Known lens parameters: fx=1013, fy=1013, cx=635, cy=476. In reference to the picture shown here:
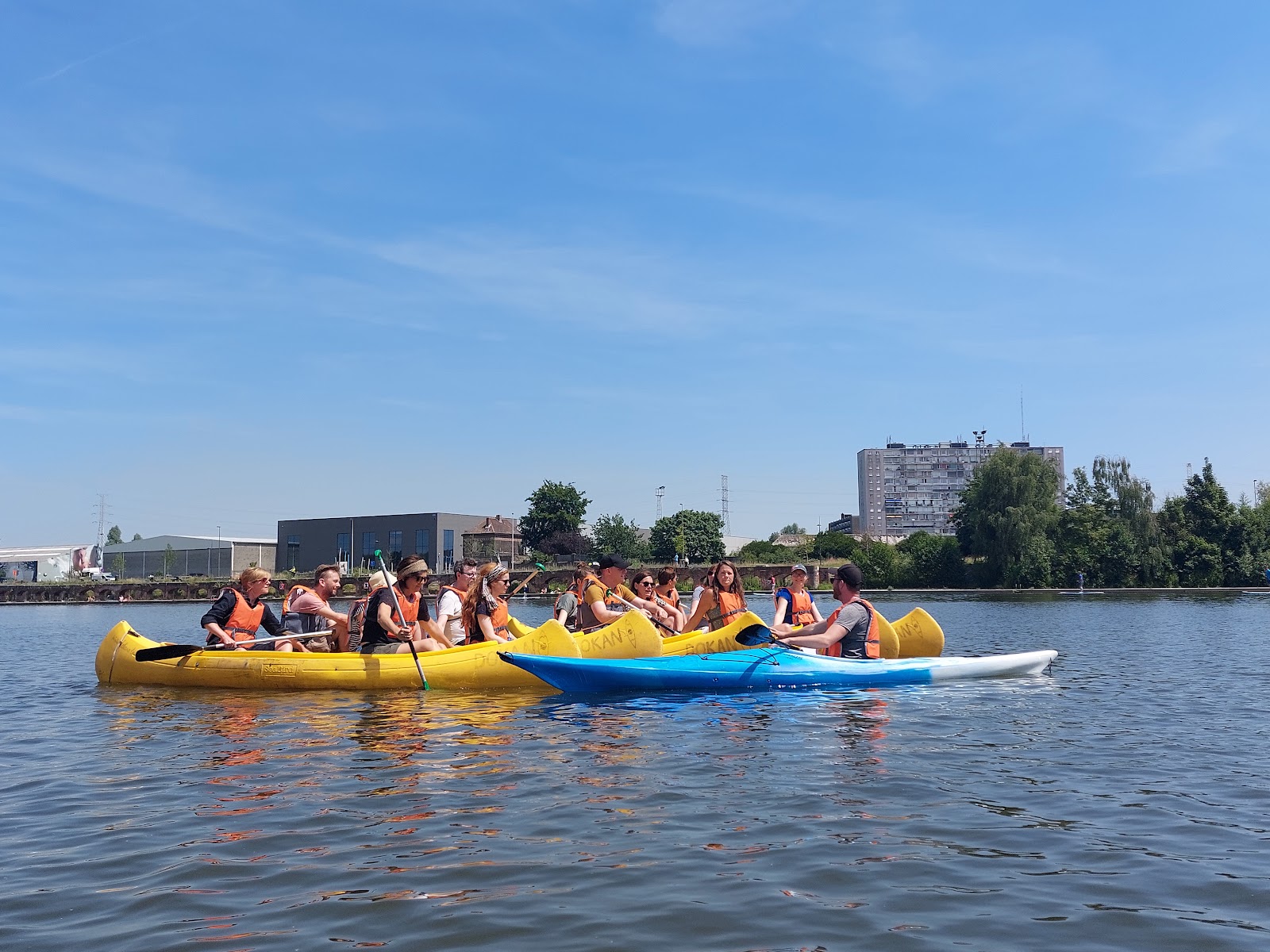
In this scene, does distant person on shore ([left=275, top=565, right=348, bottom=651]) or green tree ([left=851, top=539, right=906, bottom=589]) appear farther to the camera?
green tree ([left=851, top=539, right=906, bottom=589])

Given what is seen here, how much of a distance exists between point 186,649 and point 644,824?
951cm

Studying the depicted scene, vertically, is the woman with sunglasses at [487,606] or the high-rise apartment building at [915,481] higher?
the high-rise apartment building at [915,481]

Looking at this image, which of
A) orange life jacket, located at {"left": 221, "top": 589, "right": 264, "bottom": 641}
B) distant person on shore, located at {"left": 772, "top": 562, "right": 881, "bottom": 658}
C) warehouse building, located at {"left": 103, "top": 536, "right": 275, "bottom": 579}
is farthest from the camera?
warehouse building, located at {"left": 103, "top": 536, "right": 275, "bottom": 579}

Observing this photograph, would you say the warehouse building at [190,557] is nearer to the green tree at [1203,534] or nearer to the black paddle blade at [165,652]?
the green tree at [1203,534]

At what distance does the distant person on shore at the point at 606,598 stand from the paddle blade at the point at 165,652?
5019mm

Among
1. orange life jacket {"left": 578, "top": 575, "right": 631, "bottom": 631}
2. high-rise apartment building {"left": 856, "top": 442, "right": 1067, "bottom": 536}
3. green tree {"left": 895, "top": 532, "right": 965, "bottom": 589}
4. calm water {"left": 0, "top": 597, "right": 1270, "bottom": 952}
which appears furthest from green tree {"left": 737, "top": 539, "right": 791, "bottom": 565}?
high-rise apartment building {"left": 856, "top": 442, "right": 1067, "bottom": 536}

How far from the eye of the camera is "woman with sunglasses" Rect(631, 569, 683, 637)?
14.6 metres

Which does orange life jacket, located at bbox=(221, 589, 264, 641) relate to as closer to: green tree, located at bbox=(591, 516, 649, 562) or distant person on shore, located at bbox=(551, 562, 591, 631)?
distant person on shore, located at bbox=(551, 562, 591, 631)

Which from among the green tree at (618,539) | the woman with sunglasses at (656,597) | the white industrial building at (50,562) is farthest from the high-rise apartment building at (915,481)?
the woman with sunglasses at (656,597)

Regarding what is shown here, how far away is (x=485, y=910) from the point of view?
441cm

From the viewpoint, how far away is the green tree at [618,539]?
80562mm

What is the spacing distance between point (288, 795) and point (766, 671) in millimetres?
5968

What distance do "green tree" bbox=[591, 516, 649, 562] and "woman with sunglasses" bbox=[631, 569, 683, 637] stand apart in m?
63.6

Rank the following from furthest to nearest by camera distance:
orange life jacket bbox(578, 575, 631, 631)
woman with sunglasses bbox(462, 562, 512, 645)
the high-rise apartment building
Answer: the high-rise apartment building < orange life jacket bbox(578, 575, 631, 631) < woman with sunglasses bbox(462, 562, 512, 645)
